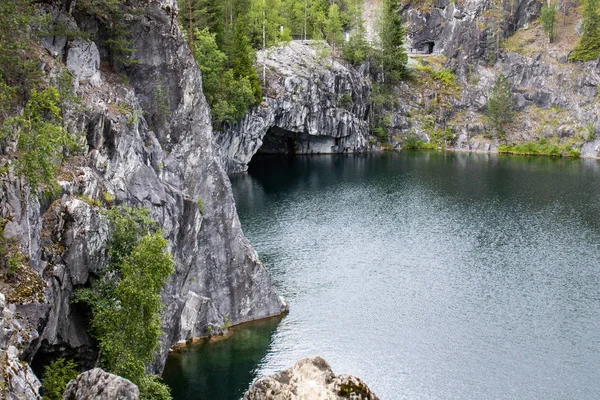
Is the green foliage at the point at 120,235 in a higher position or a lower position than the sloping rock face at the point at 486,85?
lower

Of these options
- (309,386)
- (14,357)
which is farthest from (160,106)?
(309,386)

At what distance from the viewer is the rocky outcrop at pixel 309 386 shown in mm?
20938

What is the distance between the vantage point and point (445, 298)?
5016 cm

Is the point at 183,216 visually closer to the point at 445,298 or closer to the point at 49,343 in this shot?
the point at 49,343

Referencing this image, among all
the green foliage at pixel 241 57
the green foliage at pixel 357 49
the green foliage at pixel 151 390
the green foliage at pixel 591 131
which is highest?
the green foliage at pixel 357 49

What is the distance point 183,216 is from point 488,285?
27804 mm

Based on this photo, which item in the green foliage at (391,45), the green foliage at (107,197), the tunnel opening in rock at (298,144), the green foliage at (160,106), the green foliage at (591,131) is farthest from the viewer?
the green foliage at (391,45)

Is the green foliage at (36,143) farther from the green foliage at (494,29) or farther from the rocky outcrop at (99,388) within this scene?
the green foliage at (494,29)

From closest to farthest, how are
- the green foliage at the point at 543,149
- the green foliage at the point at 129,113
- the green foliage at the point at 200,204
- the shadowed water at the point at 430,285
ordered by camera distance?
the green foliage at the point at 129,113, the shadowed water at the point at 430,285, the green foliage at the point at 200,204, the green foliage at the point at 543,149

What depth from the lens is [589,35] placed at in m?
134

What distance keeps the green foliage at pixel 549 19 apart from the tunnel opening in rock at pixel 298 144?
58277 millimetres

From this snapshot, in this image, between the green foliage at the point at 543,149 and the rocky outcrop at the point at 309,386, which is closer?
the rocky outcrop at the point at 309,386

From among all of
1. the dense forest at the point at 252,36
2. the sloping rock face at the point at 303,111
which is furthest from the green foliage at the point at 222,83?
the sloping rock face at the point at 303,111

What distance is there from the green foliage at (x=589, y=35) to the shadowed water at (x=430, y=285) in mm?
49773
